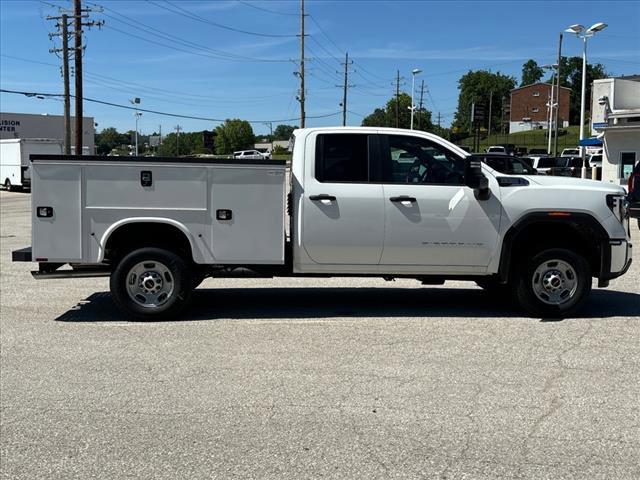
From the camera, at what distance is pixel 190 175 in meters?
7.19

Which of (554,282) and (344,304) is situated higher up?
(554,282)

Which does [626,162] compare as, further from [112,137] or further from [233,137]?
[112,137]

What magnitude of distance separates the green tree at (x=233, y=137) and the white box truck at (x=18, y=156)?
9453 centimetres

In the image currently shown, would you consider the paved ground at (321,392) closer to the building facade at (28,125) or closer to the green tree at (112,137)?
the building facade at (28,125)

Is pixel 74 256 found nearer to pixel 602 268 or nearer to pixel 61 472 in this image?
pixel 61 472

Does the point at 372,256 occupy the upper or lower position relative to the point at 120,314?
upper

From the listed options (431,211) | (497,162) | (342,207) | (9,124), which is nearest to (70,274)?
(342,207)

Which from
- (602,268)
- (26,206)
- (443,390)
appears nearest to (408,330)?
(443,390)

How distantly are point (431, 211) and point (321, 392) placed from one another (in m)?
2.87

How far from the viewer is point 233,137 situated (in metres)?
141

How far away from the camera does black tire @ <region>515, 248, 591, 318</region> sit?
24.5 ft

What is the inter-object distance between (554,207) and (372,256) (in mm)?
2109

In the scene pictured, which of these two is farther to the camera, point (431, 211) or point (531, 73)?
point (531, 73)

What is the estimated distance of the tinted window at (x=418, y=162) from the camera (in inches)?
291
